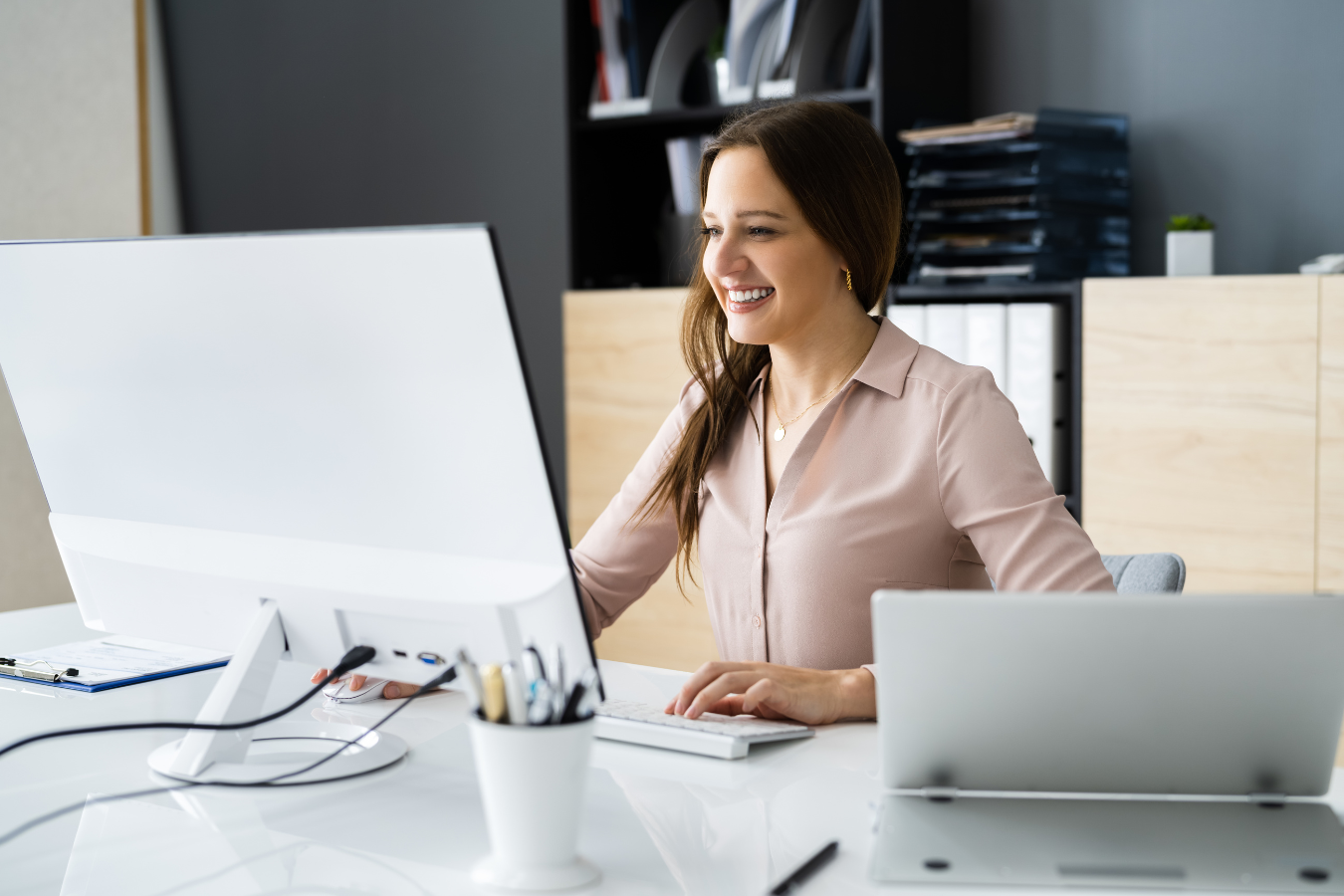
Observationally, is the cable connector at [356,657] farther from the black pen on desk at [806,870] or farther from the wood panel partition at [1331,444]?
the wood panel partition at [1331,444]

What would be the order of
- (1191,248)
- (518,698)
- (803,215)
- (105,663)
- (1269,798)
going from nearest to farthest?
1. (518,698)
2. (1269,798)
3. (105,663)
4. (803,215)
5. (1191,248)

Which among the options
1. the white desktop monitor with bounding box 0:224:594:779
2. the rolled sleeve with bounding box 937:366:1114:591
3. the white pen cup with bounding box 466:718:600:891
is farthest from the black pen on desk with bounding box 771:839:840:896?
the rolled sleeve with bounding box 937:366:1114:591

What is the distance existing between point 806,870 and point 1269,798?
36 centimetres

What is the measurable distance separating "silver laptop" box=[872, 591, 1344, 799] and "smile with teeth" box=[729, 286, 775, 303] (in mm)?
781

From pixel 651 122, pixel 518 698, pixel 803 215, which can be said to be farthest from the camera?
pixel 651 122

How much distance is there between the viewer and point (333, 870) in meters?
0.88

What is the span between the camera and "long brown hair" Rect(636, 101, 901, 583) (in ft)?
5.13

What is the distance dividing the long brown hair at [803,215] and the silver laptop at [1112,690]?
77cm

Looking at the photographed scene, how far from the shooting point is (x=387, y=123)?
3256 millimetres

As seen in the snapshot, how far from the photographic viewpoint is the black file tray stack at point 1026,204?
2.34 meters

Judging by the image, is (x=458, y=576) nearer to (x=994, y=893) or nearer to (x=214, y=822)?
(x=214, y=822)

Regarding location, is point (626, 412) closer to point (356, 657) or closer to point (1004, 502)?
point (1004, 502)

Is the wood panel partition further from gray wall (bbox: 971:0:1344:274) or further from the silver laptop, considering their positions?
the silver laptop

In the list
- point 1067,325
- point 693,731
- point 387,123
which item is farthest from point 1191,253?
point 387,123
